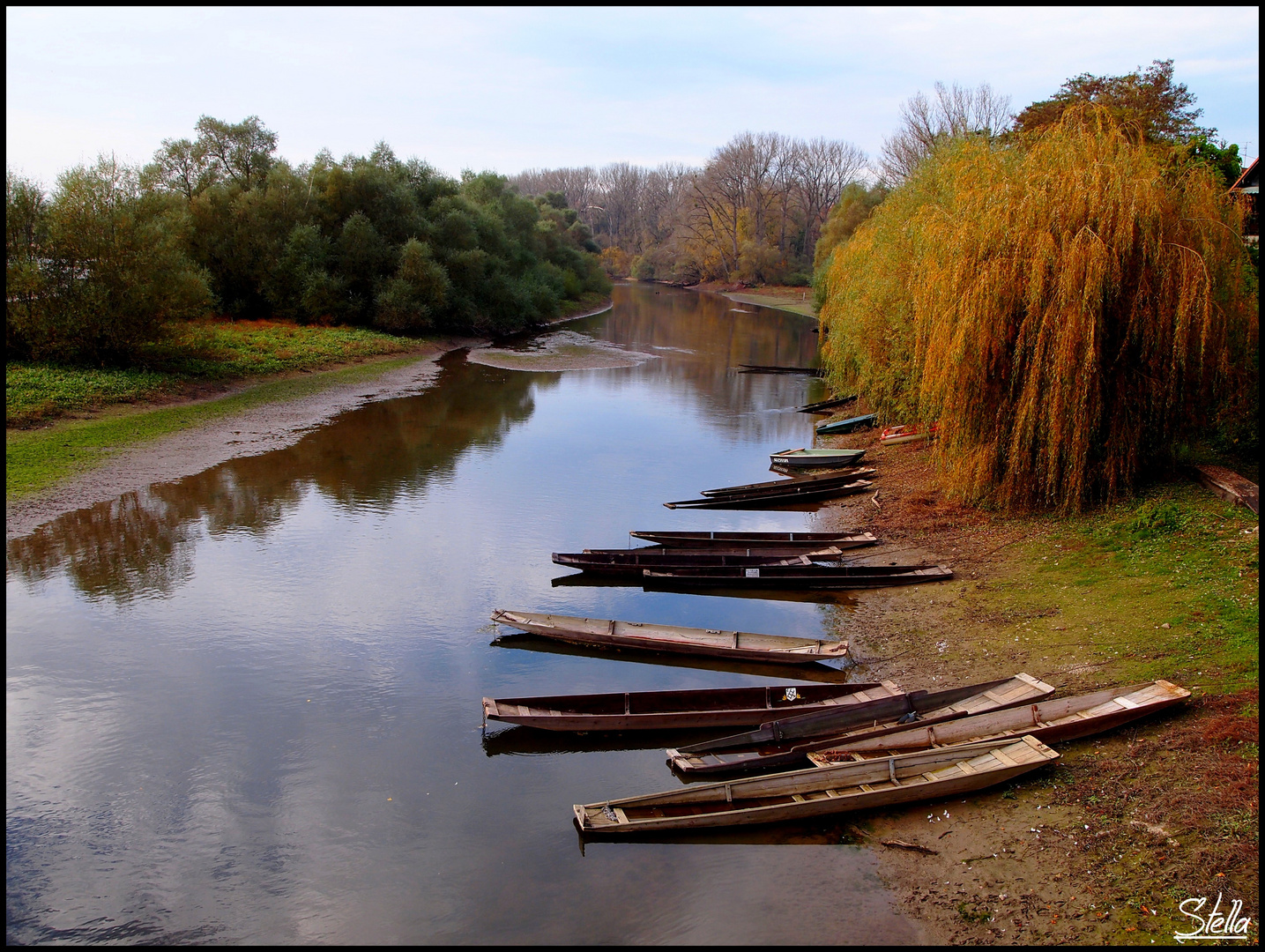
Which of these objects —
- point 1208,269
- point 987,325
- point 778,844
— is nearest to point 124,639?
point 778,844

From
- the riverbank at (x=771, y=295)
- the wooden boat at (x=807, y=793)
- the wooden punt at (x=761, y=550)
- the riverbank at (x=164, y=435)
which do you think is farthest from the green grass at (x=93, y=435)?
the riverbank at (x=771, y=295)

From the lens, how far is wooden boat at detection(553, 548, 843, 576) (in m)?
16.0

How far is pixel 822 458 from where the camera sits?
24266 millimetres

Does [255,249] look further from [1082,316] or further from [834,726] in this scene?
[834,726]

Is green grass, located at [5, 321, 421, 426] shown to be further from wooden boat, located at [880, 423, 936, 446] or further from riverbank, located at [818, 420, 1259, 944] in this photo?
riverbank, located at [818, 420, 1259, 944]

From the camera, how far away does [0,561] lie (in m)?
11.3

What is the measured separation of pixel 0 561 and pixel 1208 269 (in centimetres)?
1945

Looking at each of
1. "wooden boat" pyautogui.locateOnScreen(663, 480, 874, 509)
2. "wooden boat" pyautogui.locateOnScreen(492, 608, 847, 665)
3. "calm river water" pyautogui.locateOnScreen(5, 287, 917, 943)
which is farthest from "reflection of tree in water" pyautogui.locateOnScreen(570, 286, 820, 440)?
"wooden boat" pyautogui.locateOnScreen(492, 608, 847, 665)

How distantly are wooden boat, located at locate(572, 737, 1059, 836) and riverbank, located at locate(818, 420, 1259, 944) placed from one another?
26cm

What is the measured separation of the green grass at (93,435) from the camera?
66.1ft

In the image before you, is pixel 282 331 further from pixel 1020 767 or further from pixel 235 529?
pixel 1020 767

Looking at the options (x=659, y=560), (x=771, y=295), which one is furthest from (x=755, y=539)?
(x=771, y=295)

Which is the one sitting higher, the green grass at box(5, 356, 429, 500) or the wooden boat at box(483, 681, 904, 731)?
the green grass at box(5, 356, 429, 500)

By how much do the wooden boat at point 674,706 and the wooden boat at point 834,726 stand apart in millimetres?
294
